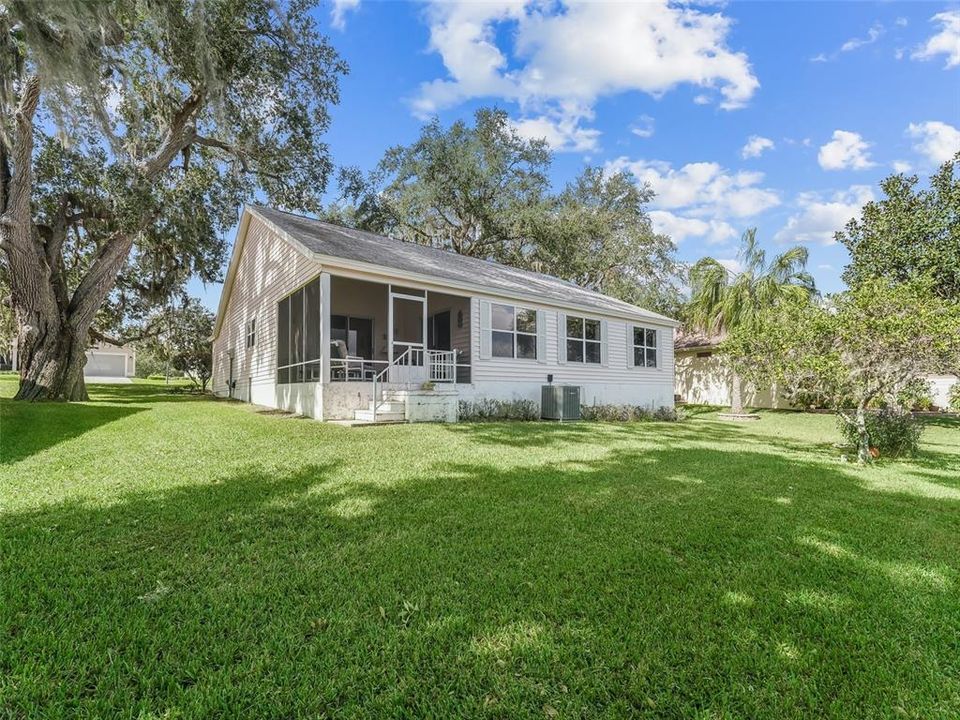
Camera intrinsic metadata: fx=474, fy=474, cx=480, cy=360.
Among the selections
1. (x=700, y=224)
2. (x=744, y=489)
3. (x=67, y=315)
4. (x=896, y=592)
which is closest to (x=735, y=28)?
(x=744, y=489)

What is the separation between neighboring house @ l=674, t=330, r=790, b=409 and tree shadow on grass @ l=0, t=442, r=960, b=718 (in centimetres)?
1712

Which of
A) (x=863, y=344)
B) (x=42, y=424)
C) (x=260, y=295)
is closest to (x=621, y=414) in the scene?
(x=863, y=344)

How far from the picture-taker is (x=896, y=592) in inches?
104

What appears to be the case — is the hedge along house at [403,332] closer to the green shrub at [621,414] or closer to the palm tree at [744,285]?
the green shrub at [621,414]

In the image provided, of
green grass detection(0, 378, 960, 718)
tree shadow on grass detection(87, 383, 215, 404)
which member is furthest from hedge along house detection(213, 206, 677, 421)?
green grass detection(0, 378, 960, 718)

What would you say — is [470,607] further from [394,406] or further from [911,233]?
[911,233]

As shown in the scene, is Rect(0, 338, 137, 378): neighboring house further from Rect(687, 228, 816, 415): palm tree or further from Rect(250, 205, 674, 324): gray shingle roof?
Rect(687, 228, 816, 415): palm tree

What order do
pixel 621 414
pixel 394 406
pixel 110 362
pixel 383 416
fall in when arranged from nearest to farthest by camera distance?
pixel 383 416 → pixel 394 406 → pixel 621 414 → pixel 110 362

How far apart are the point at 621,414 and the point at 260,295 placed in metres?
11.6

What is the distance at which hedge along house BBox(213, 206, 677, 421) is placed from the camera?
10242 mm

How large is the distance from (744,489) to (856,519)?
0.99 metres

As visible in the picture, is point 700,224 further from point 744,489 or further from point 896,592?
point 896,592

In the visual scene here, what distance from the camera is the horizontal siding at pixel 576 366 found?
1207 centimetres

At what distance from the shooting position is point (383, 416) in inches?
379
